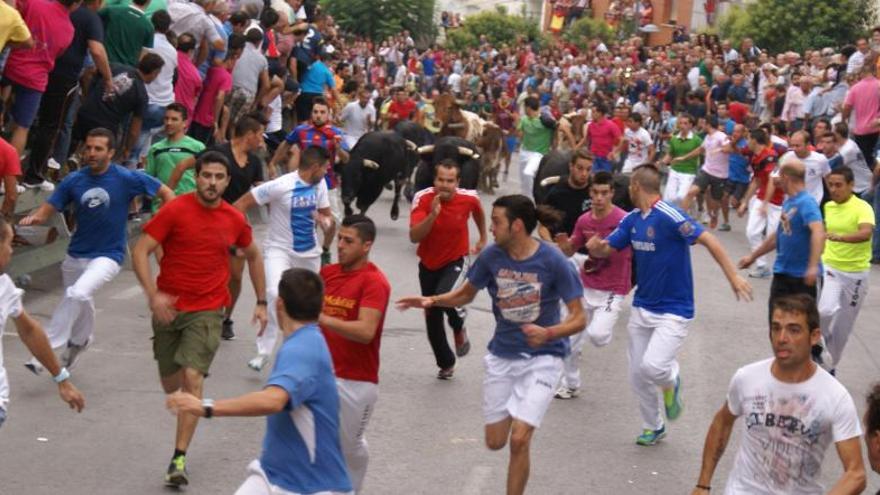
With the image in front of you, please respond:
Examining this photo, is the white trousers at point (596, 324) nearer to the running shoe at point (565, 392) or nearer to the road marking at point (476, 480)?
the running shoe at point (565, 392)

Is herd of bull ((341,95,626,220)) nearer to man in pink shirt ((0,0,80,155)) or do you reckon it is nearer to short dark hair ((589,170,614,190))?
short dark hair ((589,170,614,190))

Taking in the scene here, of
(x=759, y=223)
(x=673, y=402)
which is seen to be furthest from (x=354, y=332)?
(x=759, y=223)

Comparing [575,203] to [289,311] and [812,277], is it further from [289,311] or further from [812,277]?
[289,311]

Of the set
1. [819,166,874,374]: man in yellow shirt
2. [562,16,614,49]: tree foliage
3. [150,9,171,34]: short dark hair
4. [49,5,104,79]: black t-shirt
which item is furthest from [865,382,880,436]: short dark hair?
[562,16,614,49]: tree foliage

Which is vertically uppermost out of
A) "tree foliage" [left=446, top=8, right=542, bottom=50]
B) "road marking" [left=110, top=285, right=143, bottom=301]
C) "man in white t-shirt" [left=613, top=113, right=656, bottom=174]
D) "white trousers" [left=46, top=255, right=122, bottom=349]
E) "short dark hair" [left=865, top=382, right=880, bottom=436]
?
"short dark hair" [left=865, top=382, right=880, bottom=436]

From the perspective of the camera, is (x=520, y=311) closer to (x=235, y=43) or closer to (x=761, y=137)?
(x=235, y=43)

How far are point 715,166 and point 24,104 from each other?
12.9 meters

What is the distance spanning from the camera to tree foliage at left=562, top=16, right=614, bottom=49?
2354 inches

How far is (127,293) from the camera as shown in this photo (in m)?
15.2

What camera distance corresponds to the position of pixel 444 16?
6025 centimetres

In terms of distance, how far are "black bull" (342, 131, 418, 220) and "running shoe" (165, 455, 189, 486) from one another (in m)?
10.7

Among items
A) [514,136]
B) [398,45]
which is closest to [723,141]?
[514,136]

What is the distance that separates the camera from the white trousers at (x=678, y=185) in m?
24.7

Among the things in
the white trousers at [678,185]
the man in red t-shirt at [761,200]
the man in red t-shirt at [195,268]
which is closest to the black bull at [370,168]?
the man in red t-shirt at [761,200]
